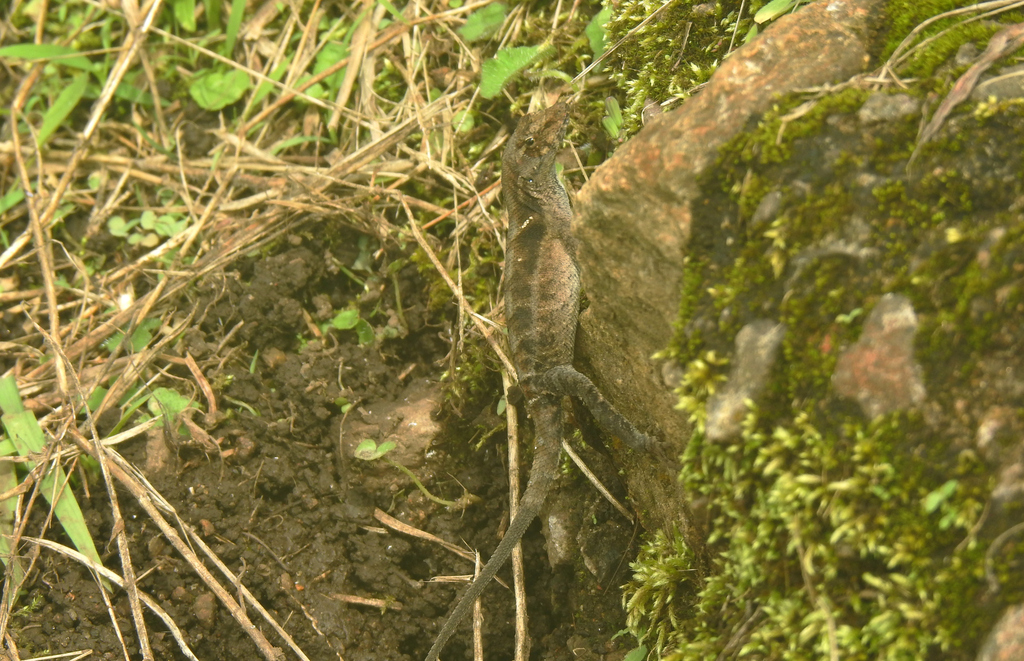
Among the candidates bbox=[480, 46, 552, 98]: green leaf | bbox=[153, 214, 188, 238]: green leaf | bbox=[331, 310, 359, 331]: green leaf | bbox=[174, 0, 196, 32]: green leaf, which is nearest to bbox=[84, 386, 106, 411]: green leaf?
bbox=[153, 214, 188, 238]: green leaf

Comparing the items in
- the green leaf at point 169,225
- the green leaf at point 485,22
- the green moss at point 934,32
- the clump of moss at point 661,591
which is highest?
the green moss at point 934,32

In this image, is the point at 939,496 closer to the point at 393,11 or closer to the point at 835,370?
the point at 835,370

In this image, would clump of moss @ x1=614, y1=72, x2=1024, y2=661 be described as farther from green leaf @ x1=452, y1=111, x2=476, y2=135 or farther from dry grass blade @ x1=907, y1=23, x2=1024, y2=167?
green leaf @ x1=452, y1=111, x2=476, y2=135

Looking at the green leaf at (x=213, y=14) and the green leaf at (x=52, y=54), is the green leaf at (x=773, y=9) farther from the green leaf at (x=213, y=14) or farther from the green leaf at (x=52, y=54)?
the green leaf at (x=52, y=54)

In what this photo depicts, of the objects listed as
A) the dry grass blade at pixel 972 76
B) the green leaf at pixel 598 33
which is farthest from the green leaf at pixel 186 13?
the dry grass blade at pixel 972 76

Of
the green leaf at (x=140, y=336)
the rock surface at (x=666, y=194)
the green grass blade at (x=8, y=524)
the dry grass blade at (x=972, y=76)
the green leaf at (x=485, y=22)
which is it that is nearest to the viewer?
the dry grass blade at (x=972, y=76)

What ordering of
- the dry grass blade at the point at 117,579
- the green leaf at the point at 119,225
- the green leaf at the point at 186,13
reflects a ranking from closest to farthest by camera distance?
1. the dry grass blade at the point at 117,579
2. the green leaf at the point at 119,225
3. the green leaf at the point at 186,13

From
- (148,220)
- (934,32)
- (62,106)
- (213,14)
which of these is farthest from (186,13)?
(934,32)
